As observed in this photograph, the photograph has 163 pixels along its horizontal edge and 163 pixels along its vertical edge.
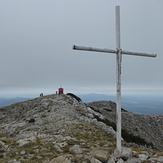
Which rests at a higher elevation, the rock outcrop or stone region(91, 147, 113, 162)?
stone region(91, 147, 113, 162)

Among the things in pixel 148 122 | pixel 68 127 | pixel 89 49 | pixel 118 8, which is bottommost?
pixel 148 122

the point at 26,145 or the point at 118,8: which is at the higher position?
the point at 118,8

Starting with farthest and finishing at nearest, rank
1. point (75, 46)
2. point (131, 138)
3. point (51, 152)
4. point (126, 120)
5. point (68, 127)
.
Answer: point (126, 120)
point (131, 138)
point (68, 127)
point (51, 152)
point (75, 46)

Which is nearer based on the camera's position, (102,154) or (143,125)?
(102,154)

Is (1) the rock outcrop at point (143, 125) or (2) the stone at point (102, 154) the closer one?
(2) the stone at point (102, 154)

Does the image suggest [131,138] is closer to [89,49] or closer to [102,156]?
[102,156]

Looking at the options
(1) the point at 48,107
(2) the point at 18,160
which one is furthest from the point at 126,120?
(2) the point at 18,160

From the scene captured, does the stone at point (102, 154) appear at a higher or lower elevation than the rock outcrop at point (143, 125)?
higher

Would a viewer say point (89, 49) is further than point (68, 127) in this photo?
No

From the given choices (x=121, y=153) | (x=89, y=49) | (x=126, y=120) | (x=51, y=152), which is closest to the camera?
(x=89, y=49)

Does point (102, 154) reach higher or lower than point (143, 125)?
higher

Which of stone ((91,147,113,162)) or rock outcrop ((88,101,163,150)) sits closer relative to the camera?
stone ((91,147,113,162))

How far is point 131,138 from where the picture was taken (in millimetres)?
23656

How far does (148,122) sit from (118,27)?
138 feet
